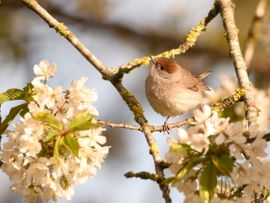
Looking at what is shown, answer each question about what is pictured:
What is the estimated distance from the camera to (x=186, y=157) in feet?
9.59

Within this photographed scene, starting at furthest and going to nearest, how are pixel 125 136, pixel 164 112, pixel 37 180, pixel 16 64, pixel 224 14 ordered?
pixel 125 136 < pixel 16 64 < pixel 164 112 < pixel 224 14 < pixel 37 180

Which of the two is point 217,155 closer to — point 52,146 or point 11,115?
point 52,146

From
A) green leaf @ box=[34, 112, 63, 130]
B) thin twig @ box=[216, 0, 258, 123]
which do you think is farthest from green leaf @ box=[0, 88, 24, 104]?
thin twig @ box=[216, 0, 258, 123]

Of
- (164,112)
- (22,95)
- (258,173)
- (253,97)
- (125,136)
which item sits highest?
(125,136)

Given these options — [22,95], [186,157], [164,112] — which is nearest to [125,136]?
[164,112]

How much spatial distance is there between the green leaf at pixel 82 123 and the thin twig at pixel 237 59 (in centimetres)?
94

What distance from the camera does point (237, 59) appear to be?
4.07m

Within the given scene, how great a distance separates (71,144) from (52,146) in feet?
0.56

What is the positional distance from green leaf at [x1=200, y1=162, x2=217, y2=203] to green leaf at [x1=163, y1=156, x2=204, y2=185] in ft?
0.18

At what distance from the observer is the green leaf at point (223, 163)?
2824mm

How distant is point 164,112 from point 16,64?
2.63 meters

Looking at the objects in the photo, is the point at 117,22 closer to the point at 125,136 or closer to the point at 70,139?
the point at 125,136

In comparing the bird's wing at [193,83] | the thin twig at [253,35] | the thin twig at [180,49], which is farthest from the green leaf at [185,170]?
the bird's wing at [193,83]

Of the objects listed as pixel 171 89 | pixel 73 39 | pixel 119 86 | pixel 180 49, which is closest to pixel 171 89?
pixel 171 89
